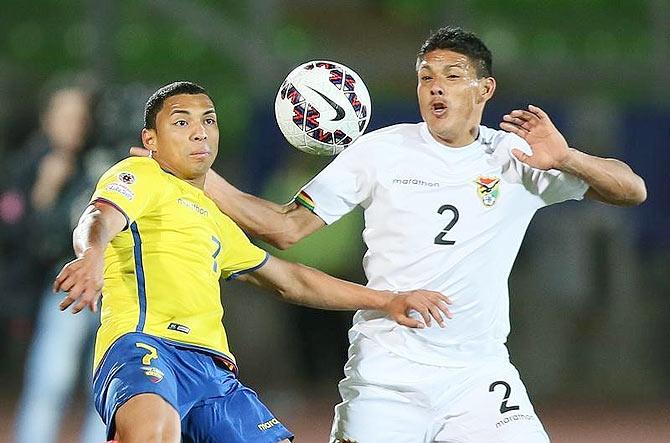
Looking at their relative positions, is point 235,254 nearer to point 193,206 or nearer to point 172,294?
point 193,206

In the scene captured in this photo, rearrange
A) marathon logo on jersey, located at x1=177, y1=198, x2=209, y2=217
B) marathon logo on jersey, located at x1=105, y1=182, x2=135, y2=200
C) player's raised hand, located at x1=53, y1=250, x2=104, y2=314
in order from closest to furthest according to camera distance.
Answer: player's raised hand, located at x1=53, y1=250, x2=104, y2=314 < marathon logo on jersey, located at x1=105, y1=182, x2=135, y2=200 < marathon logo on jersey, located at x1=177, y1=198, x2=209, y2=217

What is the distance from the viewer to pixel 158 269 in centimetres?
453

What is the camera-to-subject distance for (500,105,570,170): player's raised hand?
495cm

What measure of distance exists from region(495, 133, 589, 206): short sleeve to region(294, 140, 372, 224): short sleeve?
0.54 meters

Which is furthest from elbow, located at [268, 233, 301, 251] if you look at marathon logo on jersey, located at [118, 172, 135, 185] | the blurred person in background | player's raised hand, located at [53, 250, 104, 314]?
the blurred person in background

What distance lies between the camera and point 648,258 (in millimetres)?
11219

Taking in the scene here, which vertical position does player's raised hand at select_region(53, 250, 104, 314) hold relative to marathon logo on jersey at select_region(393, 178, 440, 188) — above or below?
below

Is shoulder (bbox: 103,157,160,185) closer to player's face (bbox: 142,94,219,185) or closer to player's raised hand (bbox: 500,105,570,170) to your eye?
player's face (bbox: 142,94,219,185)

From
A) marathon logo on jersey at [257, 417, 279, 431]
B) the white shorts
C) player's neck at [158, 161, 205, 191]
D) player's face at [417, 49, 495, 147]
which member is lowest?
marathon logo on jersey at [257, 417, 279, 431]

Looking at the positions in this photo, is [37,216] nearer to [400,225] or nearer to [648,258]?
[400,225]

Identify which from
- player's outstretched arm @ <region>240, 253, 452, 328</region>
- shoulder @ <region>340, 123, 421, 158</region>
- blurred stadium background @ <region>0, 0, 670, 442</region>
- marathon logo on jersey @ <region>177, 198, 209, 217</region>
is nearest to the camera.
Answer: marathon logo on jersey @ <region>177, 198, 209, 217</region>

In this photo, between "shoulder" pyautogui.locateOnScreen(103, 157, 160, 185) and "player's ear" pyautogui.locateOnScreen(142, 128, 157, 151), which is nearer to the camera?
"shoulder" pyautogui.locateOnScreen(103, 157, 160, 185)

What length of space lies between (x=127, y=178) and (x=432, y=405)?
141 centimetres

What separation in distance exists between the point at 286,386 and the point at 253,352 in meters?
0.77
